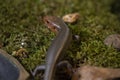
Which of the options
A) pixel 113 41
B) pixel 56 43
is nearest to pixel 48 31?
pixel 56 43

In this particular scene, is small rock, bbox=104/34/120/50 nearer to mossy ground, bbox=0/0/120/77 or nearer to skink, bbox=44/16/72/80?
mossy ground, bbox=0/0/120/77

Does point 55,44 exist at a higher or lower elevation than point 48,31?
lower

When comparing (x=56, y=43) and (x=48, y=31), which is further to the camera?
(x=48, y=31)

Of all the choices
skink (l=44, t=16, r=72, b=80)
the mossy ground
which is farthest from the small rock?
skink (l=44, t=16, r=72, b=80)

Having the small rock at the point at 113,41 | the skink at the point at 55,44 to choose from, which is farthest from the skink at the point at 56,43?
the small rock at the point at 113,41

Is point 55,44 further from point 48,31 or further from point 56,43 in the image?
point 48,31

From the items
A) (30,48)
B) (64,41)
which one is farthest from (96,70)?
(30,48)

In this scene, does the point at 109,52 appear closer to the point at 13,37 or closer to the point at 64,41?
the point at 64,41
